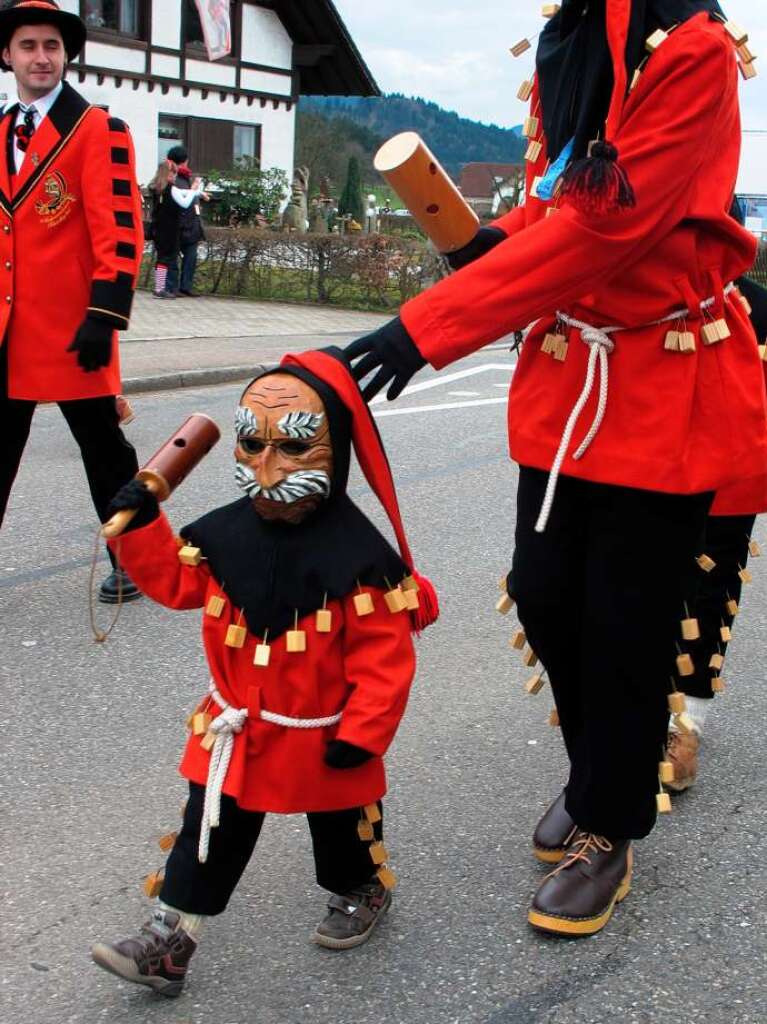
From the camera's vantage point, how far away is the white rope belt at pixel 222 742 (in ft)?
8.42

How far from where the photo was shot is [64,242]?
4.71 m

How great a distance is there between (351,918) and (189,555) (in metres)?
0.83

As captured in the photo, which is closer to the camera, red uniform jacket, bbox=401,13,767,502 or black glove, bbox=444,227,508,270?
red uniform jacket, bbox=401,13,767,502

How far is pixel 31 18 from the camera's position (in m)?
4.59

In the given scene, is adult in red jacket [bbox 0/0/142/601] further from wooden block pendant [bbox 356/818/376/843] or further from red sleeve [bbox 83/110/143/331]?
wooden block pendant [bbox 356/818/376/843]

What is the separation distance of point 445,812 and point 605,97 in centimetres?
179

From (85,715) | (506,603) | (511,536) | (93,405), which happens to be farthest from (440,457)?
(506,603)

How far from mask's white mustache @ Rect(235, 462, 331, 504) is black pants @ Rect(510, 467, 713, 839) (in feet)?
1.74

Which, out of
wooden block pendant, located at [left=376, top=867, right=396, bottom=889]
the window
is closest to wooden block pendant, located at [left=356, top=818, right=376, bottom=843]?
wooden block pendant, located at [left=376, top=867, right=396, bottom=889]

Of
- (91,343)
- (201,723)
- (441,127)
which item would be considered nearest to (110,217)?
(91,343)

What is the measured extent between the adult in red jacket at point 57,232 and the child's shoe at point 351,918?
1.97 meters

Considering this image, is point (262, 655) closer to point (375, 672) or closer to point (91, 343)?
point (375, 672)

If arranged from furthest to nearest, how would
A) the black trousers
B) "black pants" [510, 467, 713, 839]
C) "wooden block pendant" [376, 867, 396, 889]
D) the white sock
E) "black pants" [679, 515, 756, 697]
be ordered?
the black trousers, "black pants" [679, 515, 756, 697], "wooden block pendant" [376, 867, 396, 889], "black pants" [510, 467, 713, 839], the white sock

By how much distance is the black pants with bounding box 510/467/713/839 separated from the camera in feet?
9.06
